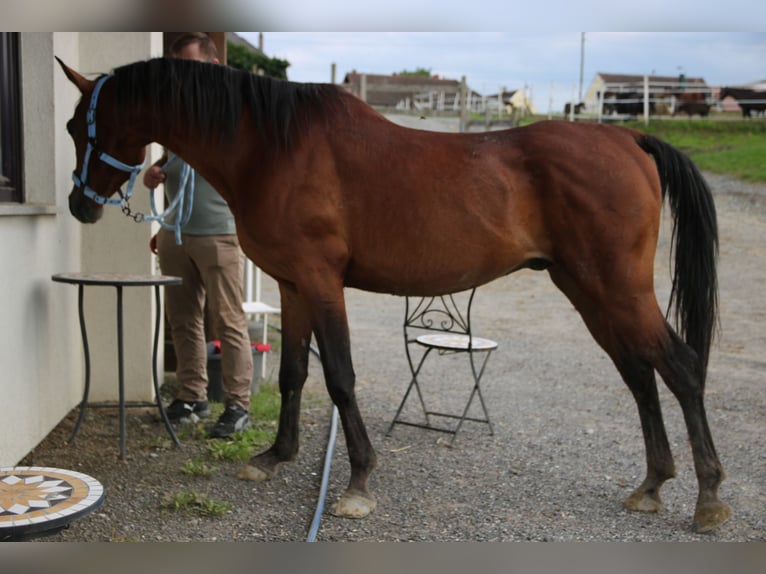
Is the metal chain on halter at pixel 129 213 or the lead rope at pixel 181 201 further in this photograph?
the lead rope at pixel 181 201

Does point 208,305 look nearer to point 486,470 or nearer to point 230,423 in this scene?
point 230,423

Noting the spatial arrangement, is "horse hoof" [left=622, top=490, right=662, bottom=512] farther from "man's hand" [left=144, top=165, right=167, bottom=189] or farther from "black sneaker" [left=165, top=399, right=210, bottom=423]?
"man's hand" [left=144, top=165, right=167, bottom=189]

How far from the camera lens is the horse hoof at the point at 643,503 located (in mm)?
3514

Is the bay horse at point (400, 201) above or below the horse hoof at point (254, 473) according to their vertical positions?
above

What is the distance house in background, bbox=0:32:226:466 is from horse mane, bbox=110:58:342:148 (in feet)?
2.74

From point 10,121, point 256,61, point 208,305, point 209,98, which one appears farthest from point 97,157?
point 256,61

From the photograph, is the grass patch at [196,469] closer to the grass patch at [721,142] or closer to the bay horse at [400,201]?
the bay horse at [400,201]

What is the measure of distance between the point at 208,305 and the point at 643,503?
8.67ft

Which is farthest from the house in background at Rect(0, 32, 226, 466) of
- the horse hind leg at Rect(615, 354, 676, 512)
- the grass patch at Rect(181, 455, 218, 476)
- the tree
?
the tree

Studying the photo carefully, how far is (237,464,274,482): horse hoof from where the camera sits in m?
3.77

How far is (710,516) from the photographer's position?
10.7 ft

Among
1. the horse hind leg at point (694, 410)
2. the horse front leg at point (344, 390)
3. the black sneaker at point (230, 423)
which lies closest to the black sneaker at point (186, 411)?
the black sneaker at point (230, 423)

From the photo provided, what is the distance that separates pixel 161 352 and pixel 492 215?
2.96m

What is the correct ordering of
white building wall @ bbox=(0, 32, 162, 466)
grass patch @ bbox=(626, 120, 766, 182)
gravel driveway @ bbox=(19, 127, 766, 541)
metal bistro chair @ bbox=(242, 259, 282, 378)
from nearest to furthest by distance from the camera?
1. gravel driveway @ bbox=(19, 127, 766, 541)
2. white building wall @ bbox=(0, 32, 162, 466)
3. metal bistro chair @ bbox=(242, 259, 282, 378)
4. grass patch @ bbox=(626, 120, 766, 182)
